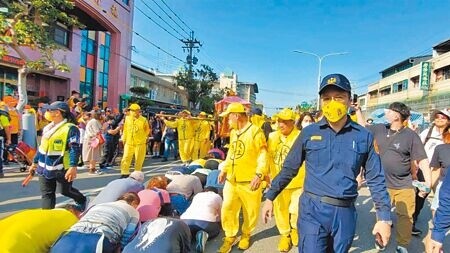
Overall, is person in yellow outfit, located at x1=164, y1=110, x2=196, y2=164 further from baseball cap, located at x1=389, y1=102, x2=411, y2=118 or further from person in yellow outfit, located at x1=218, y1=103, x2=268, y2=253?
baseball cap, located at x1=389, y1=102, x2=411, y2=118

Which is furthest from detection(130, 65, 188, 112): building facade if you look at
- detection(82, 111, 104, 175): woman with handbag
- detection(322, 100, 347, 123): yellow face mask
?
detection(322, 100, 347, 123): yellow face mask

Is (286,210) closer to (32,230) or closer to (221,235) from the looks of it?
(221,235)

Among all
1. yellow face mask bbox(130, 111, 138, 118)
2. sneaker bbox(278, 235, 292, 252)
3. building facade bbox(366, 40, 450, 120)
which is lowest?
sneaker bbox(278, 235, 292, 252)

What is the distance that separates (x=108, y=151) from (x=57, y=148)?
19.4ft

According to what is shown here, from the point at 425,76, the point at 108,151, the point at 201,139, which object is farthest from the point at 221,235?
the point at 425,76

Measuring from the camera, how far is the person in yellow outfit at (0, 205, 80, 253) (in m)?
2.55

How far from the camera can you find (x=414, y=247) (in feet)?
16.3

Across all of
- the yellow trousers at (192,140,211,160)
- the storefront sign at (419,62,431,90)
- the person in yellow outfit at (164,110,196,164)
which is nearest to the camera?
the person in yellow outfit at (164,110,196,164)

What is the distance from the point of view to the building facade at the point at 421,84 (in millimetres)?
24263

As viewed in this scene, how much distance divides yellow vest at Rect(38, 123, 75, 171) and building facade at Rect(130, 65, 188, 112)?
23434mm

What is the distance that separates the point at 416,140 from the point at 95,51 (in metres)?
24.8

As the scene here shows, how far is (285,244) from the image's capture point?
183 inches

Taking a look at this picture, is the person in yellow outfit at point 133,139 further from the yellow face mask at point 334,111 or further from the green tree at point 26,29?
the yellow face mask at point 334,111

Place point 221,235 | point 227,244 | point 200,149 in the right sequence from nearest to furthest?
point 227,244, point 221,235, point 200,149
